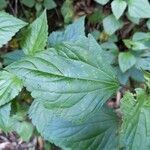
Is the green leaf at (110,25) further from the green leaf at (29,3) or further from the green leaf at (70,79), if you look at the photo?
the green leaf at (70,79)

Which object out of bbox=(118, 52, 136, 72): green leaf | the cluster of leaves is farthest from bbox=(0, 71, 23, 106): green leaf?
bbox=(118, 52, 136, 72): green leaf

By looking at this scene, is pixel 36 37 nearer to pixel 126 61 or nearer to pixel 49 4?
pixel 126 61

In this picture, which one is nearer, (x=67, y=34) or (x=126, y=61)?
(x=67, y=34)

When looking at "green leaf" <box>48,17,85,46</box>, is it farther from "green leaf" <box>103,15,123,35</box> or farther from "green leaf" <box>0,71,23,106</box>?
"green leaf" <box>103,15,123,35</box>

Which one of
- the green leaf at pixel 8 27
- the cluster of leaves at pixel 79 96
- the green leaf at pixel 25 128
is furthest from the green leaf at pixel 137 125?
the green leaf at pixel 25 128

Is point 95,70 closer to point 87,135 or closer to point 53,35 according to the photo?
point 87,135

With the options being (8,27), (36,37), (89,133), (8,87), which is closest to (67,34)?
(36,37)
